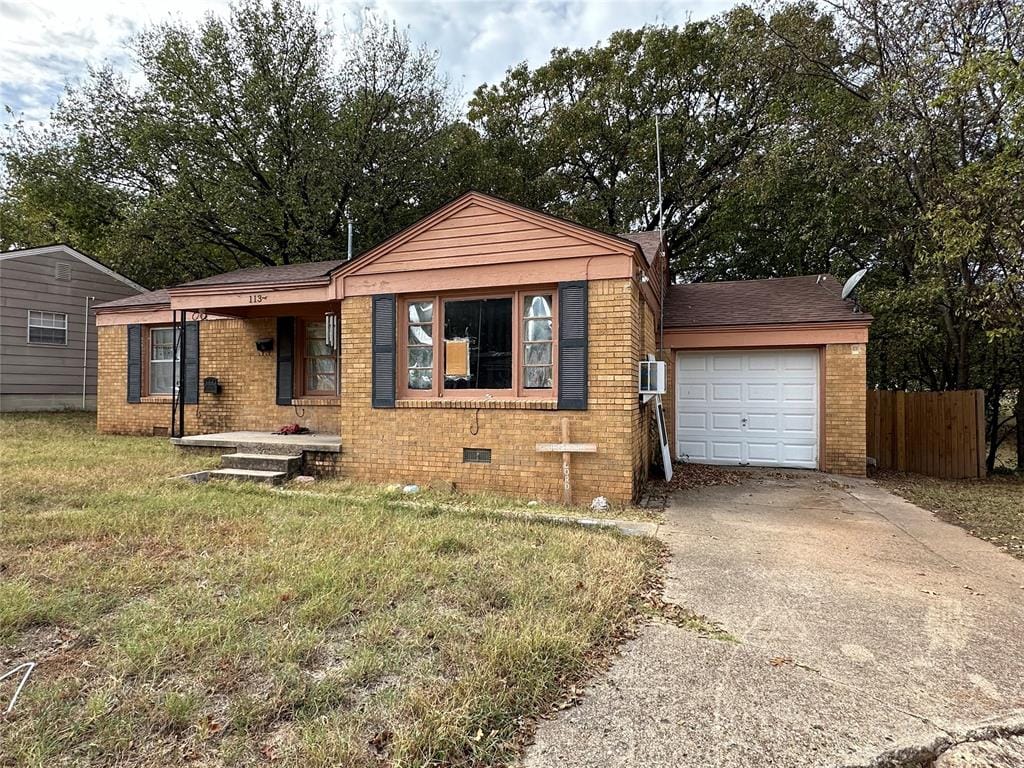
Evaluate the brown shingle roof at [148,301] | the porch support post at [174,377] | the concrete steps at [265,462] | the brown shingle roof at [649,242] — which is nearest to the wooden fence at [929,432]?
the brown shingle roof at [649,242]

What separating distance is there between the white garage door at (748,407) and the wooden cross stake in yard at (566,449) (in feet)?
14.5

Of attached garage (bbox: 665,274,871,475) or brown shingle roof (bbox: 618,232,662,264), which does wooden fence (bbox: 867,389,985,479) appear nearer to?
attached garage (bbox: 665,274,871,475)

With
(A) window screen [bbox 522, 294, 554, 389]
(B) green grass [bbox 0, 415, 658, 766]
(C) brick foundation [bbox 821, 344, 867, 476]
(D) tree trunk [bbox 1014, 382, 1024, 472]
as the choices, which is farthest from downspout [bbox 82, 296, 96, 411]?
(D) tree trunk [bbox 1014, 382, 1024, 472]

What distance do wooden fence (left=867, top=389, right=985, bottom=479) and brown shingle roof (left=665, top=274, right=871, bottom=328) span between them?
2204mm

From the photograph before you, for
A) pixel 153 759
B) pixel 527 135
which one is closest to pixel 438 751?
pixel 153 759

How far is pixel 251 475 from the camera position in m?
7.03

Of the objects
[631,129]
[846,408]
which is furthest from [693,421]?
[631,129]

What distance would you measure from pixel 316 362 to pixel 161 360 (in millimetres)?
3894

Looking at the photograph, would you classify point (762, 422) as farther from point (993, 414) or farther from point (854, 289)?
point (993, 414)

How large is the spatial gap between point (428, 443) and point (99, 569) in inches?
143

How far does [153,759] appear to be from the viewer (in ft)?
6.28

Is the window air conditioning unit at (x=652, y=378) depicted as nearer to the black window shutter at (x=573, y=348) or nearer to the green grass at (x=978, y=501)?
the black window shutter at (x=573, y=348)

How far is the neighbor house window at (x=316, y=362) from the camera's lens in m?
9.51

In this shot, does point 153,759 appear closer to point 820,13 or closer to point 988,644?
point 988,644
